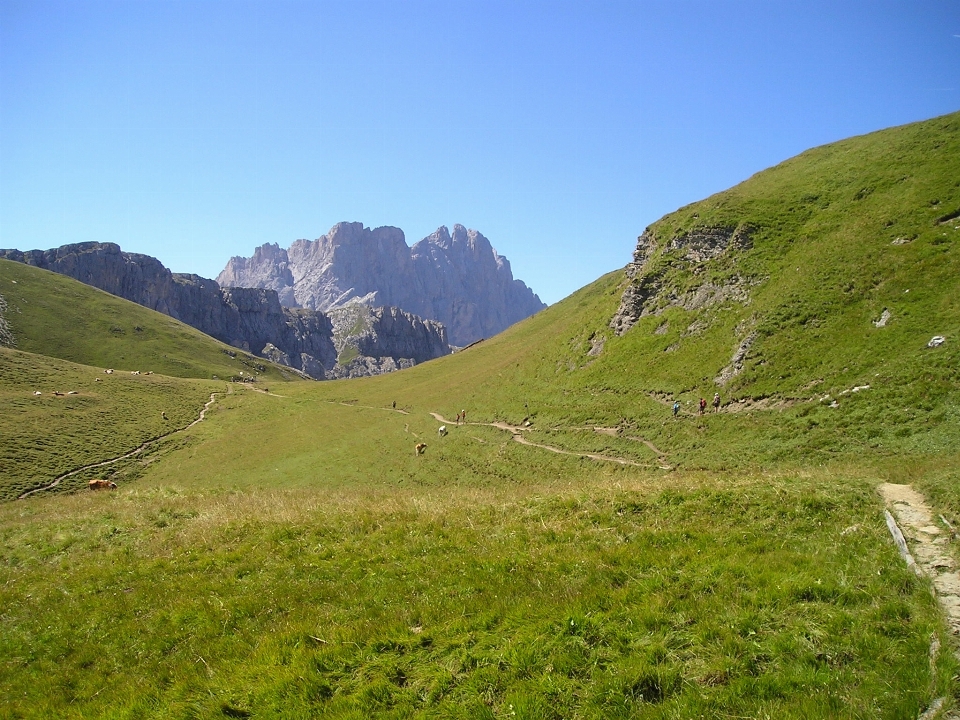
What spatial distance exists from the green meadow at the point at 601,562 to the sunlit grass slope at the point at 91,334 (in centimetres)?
15431

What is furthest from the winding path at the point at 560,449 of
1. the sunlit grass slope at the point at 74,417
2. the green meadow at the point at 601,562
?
the sunlit grass slope at the point at 74,417

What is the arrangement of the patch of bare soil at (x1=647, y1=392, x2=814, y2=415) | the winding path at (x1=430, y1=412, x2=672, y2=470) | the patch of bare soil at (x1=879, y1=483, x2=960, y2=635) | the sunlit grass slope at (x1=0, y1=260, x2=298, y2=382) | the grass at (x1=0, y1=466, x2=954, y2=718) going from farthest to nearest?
the sunlit grass slope at (x1=0, y1=260, x2=298, y2=382), the winding path at (x1=430, y1=412, x2=672, y2=470), the patch of bare soil at (x1=647, y1=392, x2=814, y2=415), the patch of bare soil at (x1=879, y1=483, x2=960, y2=635), the grass at (x1=0, y1=466, x2=954, y2=718)

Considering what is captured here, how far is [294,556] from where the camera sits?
14.1m

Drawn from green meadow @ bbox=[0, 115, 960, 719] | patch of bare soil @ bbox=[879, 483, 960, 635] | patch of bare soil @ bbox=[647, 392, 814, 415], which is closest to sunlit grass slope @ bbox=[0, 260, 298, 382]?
green meadow @ bbox=[0, 115, 960, 719]

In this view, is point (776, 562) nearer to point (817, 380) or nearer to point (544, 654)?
point (544, 654)

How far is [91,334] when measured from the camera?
574 ft

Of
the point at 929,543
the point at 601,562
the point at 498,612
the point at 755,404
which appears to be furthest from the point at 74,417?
the point at 929,543

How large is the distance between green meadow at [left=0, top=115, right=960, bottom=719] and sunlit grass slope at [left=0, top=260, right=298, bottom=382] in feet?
506

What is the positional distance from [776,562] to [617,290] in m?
64.8

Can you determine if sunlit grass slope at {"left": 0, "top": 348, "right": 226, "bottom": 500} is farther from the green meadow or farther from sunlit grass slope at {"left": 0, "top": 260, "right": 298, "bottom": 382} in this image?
sunlit grass slope at {"left": 0, "top": 260, "right": 298, "bottom": 382}

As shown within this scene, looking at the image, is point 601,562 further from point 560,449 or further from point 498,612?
point 560,449

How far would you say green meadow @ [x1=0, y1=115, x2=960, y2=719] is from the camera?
24.5ft

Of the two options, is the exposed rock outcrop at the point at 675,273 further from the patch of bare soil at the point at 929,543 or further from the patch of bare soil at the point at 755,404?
the patch of bare soil at the point at 929,543

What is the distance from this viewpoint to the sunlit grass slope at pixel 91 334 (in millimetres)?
160750
